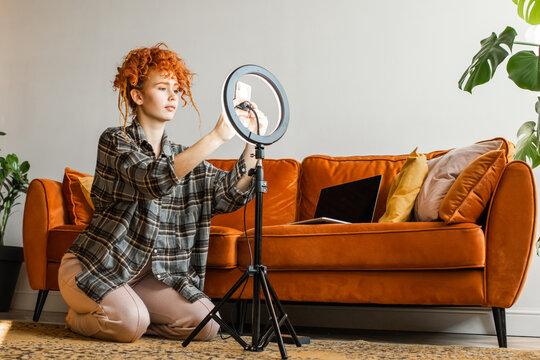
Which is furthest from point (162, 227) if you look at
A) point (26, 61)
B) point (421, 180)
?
point (26, 61)

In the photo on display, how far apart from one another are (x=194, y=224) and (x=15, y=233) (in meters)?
2.11

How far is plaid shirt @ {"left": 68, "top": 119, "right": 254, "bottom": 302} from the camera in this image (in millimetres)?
1624

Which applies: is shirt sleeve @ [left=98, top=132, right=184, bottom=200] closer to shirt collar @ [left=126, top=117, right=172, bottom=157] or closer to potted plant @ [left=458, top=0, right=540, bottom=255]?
shirt collar @ [left=126, top=117, right=172, bottom=157]

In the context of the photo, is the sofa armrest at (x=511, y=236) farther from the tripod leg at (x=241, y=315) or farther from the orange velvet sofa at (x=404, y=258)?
the tripod leg at (x=241, y=315)

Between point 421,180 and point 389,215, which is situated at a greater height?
point 421,180

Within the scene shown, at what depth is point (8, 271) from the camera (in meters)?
2.96

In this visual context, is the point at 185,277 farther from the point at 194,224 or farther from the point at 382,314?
the point at 382,314

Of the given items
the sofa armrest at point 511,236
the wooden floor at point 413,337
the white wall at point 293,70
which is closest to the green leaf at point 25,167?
the white wall at point 293,70

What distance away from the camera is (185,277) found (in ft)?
5.81

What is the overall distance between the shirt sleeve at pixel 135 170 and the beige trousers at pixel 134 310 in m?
0.31

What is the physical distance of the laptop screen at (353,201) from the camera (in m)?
2.22

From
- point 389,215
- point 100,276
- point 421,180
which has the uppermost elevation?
point 421,180

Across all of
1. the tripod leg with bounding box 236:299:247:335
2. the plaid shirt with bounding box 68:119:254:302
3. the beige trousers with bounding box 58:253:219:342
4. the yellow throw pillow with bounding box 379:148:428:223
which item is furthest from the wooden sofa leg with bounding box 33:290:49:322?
the yellow throw pillow with bounding box 379:148:428:223

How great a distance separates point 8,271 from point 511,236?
2600 mm
